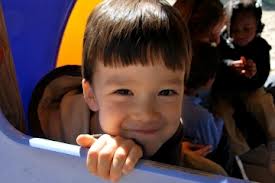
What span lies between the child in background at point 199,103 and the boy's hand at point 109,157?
61 cm

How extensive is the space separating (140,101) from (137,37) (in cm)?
9

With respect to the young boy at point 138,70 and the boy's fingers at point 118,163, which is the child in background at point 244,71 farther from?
the boy's fingers at point 118,163

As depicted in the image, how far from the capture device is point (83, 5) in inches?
60.7

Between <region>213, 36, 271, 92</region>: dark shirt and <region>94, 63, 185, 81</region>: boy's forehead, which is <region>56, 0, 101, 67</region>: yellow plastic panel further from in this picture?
<region>94, 63, 185, 81</region>: boy's forehead

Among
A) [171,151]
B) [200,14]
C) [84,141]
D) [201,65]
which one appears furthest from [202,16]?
[84,141]

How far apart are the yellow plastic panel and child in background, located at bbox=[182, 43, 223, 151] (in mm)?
317

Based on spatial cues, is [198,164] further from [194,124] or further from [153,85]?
[194,124]

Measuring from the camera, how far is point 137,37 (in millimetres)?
768

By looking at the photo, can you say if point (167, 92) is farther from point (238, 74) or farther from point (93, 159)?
point (238, 74)

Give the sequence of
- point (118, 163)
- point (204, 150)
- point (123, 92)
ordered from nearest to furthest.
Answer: point (118, 163) → point (123, 92) → point (204, 150)

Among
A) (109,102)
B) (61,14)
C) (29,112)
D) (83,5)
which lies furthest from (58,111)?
(83,5)

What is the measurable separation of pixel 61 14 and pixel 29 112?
0.43 meters

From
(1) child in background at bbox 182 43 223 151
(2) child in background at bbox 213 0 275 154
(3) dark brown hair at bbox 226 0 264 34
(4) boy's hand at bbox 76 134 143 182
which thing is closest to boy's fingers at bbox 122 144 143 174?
(4) boy's hand at bbox 76 134 143 182

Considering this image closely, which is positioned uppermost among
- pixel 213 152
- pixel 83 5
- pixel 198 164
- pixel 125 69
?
pixel 125 69
